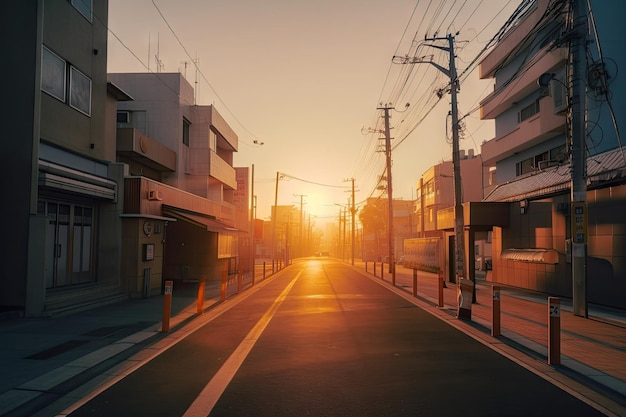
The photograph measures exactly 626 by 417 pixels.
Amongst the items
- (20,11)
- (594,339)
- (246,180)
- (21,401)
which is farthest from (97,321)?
(246,180)

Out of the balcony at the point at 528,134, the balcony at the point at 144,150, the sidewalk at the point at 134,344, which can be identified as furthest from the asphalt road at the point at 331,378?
the balcony at the point at 528,134

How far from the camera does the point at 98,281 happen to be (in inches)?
698

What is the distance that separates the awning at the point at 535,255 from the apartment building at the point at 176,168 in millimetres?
14248

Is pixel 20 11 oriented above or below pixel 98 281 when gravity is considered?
above

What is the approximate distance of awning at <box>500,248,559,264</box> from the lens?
20.4m

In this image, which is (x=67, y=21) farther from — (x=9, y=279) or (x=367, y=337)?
(x=367, y=337)

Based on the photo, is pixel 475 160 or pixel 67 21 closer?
pixel 67 21

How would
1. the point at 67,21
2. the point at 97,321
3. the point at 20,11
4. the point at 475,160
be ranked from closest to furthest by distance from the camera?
1. the point at 97,321
2. the point at 20,11
3. the point at 67,21
4. the point at 475,160

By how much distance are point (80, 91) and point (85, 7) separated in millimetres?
3091

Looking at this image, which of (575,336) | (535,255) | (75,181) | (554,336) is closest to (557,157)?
(535,255)

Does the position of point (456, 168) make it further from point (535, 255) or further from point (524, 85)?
point (524, 85)

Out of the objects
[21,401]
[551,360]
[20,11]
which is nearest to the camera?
[21,401]

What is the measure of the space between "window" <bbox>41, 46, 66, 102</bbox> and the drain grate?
8.46m

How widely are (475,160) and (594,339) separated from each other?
56.0 meters
